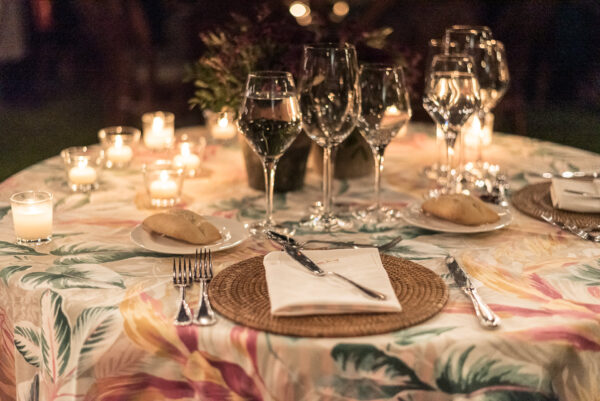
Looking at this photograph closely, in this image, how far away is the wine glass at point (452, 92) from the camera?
1.69 m

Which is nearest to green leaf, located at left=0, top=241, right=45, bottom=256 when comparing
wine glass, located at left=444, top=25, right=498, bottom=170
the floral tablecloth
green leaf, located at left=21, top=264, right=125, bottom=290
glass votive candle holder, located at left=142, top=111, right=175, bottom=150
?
the floral tablecloth

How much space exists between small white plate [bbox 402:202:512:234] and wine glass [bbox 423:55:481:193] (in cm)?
24

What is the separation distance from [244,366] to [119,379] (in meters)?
0.20

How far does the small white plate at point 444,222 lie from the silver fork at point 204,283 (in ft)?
1.53

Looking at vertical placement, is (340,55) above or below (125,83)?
above

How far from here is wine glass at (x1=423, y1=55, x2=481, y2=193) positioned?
1.69 meters

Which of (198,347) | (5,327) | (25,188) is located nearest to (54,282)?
(5,327)

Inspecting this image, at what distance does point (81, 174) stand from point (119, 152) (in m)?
0.25

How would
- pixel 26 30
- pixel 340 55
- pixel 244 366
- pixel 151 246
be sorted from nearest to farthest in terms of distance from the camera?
1. pixel 244 366
2. pixel 151 246
3. pixel 340 55
4. pixel 26 30

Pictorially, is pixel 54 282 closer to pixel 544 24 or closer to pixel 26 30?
pixel 26 30

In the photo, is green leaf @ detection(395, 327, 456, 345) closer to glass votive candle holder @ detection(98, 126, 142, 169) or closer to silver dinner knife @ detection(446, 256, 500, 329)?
silver dinner knife @ detection(446, 256, 500, 329)

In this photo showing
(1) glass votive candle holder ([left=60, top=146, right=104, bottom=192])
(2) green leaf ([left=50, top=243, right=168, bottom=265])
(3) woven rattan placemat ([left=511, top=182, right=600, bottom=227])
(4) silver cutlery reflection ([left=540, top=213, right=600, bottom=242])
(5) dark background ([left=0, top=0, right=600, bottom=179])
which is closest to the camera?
(2) green leaf ([left=50, top=243, right=168, bottom=265])

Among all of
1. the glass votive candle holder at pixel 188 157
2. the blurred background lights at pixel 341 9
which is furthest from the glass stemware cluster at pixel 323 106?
the blurred background lights at pixel 341 9

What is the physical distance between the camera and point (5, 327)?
1.28 metres
